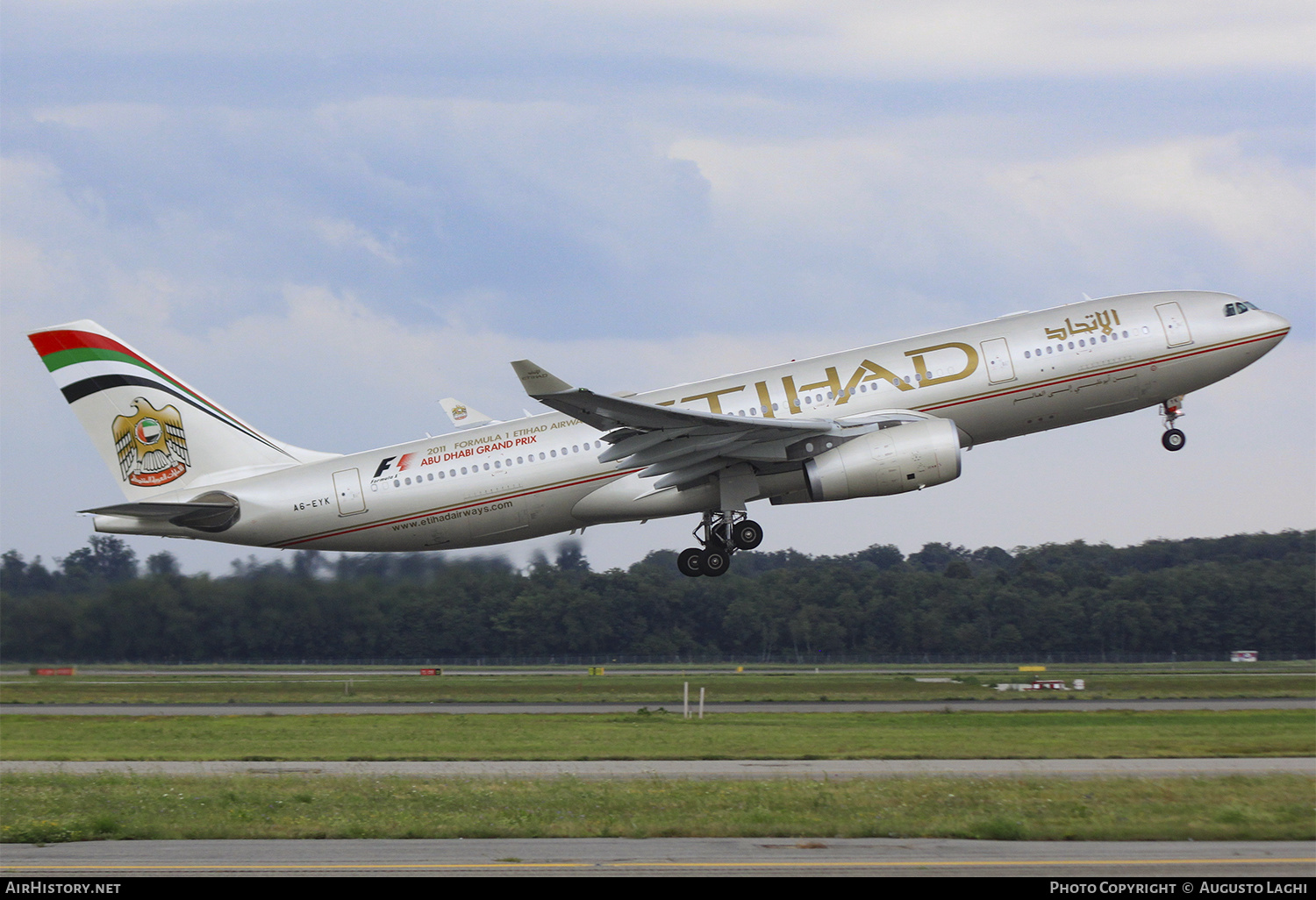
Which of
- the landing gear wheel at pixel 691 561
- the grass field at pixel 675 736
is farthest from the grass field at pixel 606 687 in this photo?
the landing gear wheel at pixel 691 561

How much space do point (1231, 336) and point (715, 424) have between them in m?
12.6

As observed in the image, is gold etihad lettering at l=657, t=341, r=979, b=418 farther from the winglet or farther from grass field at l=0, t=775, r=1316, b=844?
grass field at l=0, t=775, r=1316, b=844

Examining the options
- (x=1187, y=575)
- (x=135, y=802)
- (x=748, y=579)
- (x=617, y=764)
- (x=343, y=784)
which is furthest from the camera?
(x=1187, y=575)

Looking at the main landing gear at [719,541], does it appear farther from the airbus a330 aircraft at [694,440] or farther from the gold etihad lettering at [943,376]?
the gold etihad lettering at [943,376]

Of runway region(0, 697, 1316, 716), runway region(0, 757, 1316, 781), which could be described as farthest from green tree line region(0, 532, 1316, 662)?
runway region(0, 757, 1316, 781)

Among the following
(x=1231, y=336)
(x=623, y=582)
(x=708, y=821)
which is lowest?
(x=708, y=821)

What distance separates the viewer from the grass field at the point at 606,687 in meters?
49.4

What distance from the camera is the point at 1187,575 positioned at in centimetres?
8094

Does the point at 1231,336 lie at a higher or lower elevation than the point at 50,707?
higher

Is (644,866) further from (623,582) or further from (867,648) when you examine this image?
(867,648)

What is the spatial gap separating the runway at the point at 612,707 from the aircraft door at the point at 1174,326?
14.6 m

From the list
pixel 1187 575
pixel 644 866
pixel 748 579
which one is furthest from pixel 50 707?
pixel 1187 575

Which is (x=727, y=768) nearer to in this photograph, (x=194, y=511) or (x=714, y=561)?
(x=714, y=561)

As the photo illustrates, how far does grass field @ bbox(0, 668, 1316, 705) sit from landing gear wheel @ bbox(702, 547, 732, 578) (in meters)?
15.1
